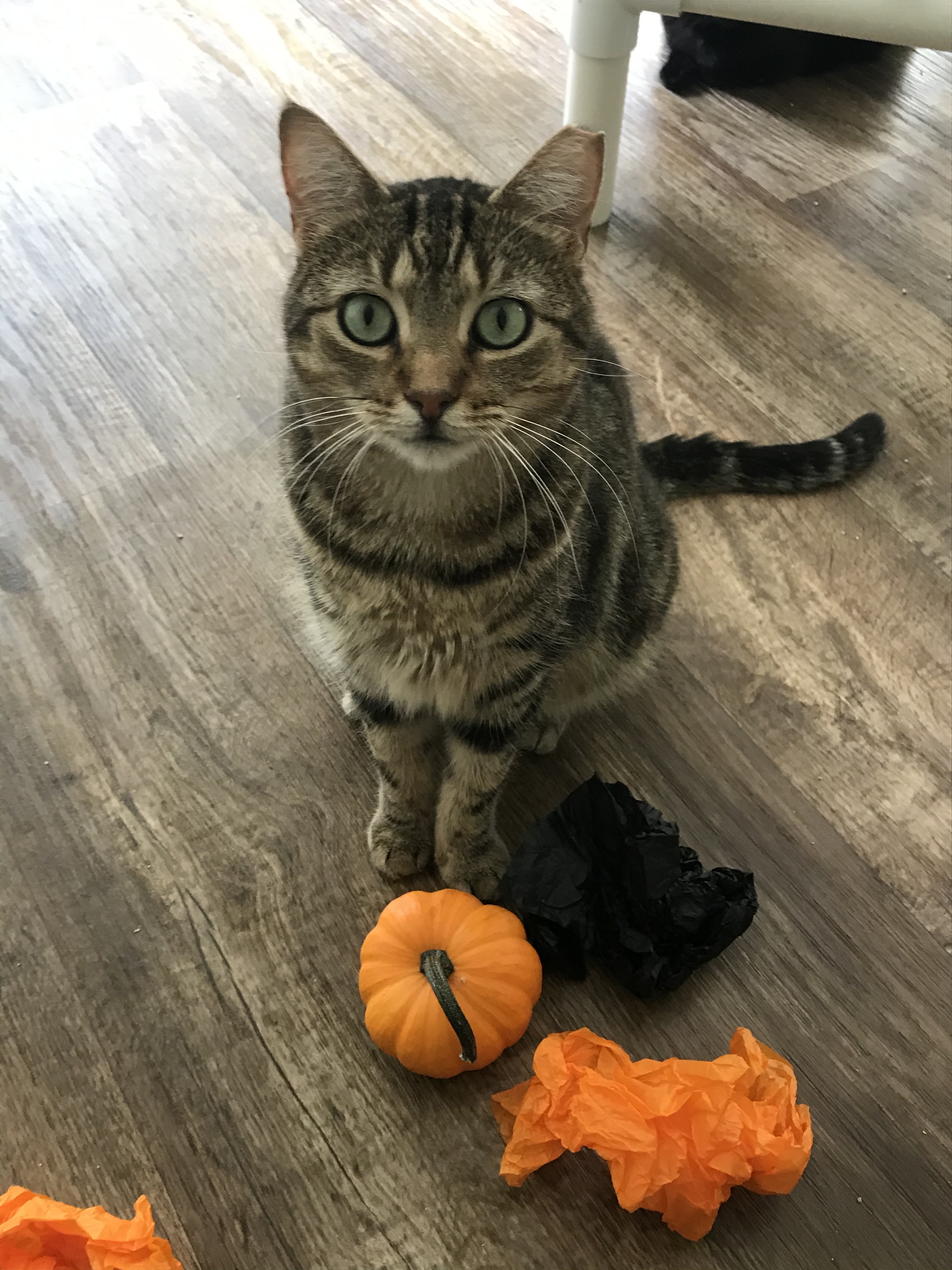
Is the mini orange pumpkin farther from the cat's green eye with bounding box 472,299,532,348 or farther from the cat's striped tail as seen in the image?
the cat's striped tail

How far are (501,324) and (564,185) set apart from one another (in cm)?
15

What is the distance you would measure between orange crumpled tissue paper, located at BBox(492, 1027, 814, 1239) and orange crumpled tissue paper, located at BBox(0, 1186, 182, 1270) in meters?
0.36

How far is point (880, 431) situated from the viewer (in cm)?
174

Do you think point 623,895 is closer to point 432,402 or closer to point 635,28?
point 432,402

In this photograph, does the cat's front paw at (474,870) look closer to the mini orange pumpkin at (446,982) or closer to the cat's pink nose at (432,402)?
the mini orange pumpkin at (446,982)

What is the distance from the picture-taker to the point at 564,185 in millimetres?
1007

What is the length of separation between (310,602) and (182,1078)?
58cm

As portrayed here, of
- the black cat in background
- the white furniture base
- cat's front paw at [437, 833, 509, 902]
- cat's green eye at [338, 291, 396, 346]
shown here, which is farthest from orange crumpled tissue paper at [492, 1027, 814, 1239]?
the black cat in background

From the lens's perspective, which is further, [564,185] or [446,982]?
[446,982]

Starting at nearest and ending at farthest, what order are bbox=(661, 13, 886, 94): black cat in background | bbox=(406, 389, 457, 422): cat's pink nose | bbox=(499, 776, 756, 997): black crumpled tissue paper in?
bbox=(406, 389, 457, 422): cat's pink nose → bbox=(499, 776, 756, 997): black crumpled tissue paper → bbox=(661, 13, 886, 94): black cat in background

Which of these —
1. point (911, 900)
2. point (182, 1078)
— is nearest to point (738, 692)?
point (911, 900)

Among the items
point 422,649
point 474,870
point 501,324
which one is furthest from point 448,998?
point 501,324

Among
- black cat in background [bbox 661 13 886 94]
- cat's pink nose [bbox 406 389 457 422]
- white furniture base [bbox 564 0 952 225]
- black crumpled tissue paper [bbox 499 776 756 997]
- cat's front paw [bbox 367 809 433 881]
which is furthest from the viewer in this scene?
black cat in background [bbox 661 13 886 94]

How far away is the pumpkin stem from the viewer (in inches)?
43.0
